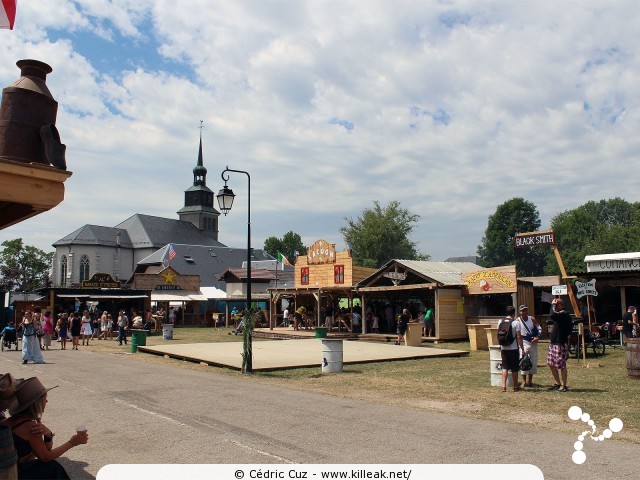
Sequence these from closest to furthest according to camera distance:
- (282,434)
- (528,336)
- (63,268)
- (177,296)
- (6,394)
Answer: (6,394) → (282,434) → (528,336) → (177,296) → (63,268)

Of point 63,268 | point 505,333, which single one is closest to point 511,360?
point 505,333

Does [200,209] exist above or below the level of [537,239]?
above

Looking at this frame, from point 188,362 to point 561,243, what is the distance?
73.3 meters

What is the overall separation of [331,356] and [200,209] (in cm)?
8371

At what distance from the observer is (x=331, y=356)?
44.9 ft

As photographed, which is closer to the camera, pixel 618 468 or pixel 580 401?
pixel 618 468

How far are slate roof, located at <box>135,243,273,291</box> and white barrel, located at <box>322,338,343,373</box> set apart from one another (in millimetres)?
46047

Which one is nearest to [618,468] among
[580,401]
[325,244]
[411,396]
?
[580,401]

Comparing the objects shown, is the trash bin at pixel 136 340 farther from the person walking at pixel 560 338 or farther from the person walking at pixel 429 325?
the person walking at pixel 560 338

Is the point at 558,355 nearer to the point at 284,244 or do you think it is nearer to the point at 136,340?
the point at 136,340

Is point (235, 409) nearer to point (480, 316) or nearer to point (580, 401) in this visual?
point (580, 401)

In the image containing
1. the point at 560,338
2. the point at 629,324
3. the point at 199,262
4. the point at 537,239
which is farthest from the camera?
the point at 199,262

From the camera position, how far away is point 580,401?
922 cm

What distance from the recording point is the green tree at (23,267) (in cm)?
7388
